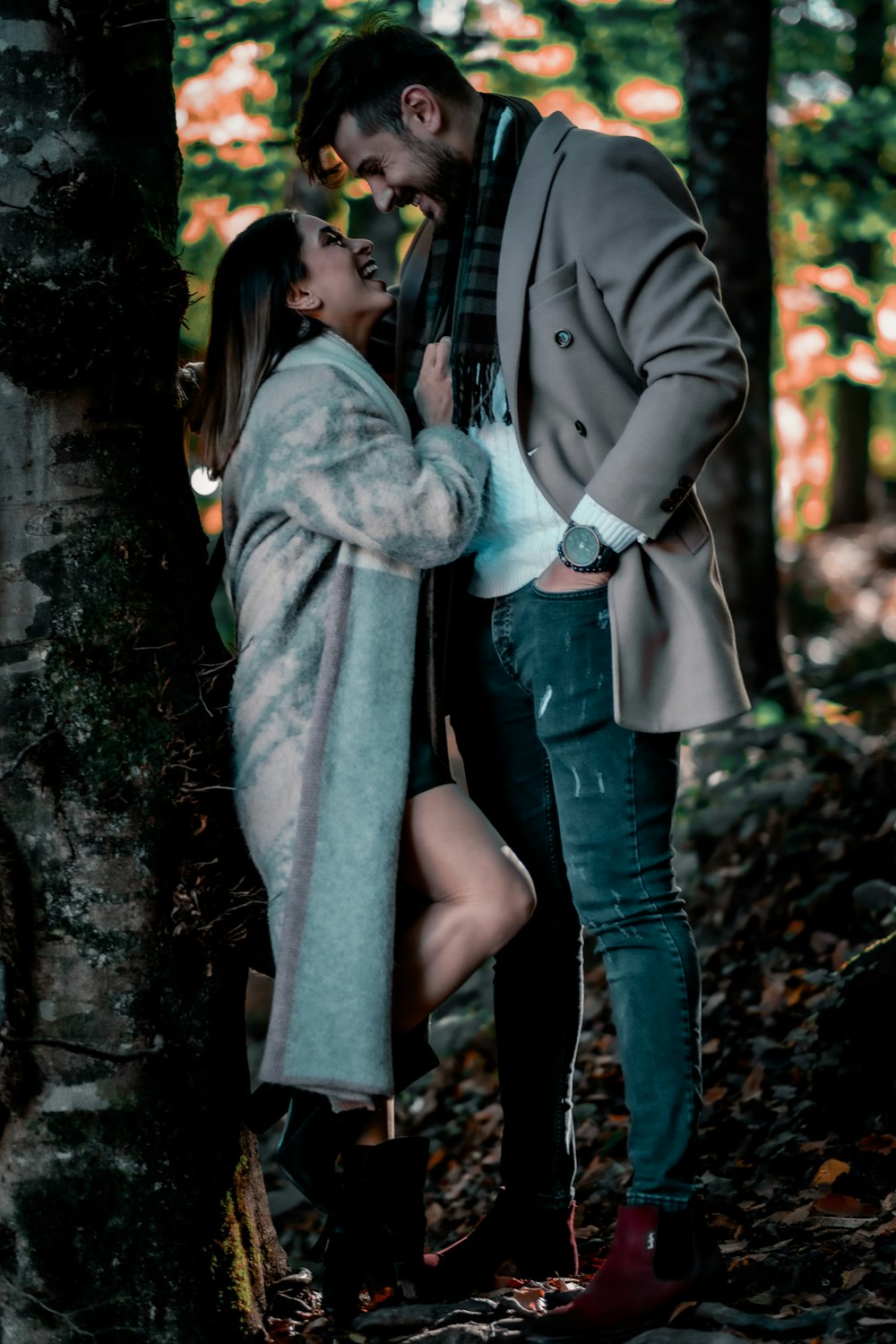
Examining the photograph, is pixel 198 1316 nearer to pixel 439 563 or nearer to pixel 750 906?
pixel 439 563

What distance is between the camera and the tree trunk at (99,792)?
8.36 ft

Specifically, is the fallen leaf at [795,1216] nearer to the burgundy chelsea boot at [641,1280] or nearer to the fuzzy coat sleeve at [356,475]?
the burgundy chelsea boot at [641,1280]

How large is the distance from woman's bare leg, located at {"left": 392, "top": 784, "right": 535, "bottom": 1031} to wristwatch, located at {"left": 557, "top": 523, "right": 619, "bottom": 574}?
591 millimetres

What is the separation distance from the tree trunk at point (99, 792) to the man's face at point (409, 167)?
56cm

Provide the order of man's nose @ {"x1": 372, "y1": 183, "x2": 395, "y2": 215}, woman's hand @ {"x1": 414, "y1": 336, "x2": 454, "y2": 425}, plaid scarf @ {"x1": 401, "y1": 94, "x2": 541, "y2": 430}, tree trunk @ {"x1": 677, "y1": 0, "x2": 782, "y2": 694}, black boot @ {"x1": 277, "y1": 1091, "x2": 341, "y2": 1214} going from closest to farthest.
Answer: black boot @ {"x1": 277, "y1": 1091, "x2": 341, "y2": 1214} → plaid scarf @ {"x1": 401, "y1": 94, "x2": 541, "y2": 430} → woman's hand @ {"x1": 414, "y1": 336, "x2": 454, "y2": 425} → man's nose @ {"x1": 372, "y1": 183, "x2": 395, "y2": 215} → tree trunk @ {"x1": 677, "y1": 0, "x2": 782, "y2": 694}

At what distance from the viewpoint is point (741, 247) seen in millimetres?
6312

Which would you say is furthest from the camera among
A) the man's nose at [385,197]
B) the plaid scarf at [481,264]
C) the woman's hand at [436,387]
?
the man's nose at [385,197]

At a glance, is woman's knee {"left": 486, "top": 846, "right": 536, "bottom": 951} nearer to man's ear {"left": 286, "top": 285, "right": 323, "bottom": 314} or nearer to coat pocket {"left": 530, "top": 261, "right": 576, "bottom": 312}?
coat pocket {"left": 530, "top": 261, "right": 576, "bottom": 312}

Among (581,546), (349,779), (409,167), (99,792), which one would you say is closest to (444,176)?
(409,167)

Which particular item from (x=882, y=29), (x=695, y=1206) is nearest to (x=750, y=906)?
(x=695, y=1206)

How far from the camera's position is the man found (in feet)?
8.61

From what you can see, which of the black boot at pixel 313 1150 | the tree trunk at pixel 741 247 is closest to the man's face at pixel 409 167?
the black boot at pixel 313 1150

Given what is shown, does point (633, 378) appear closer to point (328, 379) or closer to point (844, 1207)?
point (328, 379)

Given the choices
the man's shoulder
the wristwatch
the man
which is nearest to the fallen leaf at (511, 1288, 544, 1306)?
the man
